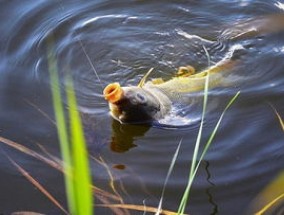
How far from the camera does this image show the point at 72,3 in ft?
17.9

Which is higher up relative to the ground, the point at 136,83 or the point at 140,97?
the point at 140,97

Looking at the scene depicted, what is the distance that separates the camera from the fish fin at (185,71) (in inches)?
178

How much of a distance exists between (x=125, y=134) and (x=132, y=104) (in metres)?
0.31

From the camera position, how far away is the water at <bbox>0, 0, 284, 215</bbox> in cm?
343

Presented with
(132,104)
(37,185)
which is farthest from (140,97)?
(37,185)

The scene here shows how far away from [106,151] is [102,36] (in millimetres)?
1526

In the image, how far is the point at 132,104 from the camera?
3711mm

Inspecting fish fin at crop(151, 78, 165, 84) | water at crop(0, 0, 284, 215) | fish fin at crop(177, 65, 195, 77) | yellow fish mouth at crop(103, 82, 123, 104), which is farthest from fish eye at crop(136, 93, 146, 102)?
fish fin at crop(177, 65, 195, 77)

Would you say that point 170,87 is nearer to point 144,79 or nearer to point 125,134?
point 144,79

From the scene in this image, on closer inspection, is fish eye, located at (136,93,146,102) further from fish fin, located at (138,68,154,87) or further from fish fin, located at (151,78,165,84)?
fish fin, located at (151,78,165,84)

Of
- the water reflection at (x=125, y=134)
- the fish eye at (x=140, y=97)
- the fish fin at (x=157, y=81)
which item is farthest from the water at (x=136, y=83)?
the fish eye at (x=140, y=97)

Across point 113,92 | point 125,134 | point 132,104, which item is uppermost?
point 113,92

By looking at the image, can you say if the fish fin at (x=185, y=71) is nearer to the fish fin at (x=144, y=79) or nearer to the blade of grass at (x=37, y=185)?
the fish fin at (x=144, y=79)

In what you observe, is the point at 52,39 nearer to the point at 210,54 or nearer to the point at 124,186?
the point at 210,54
